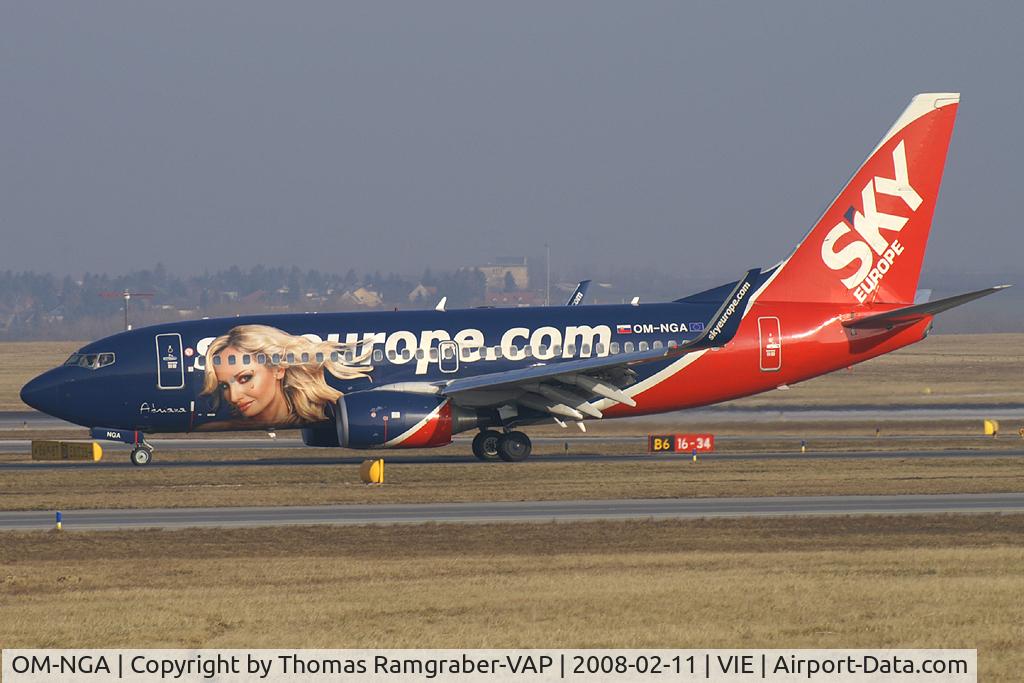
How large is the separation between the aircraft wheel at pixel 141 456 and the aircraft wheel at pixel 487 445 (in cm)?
1047

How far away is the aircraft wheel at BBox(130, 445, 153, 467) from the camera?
44938 mm

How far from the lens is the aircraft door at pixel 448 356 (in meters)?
44.1

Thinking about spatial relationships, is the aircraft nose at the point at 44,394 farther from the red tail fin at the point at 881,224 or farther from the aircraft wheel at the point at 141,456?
the red tail fin at the point at 881,224

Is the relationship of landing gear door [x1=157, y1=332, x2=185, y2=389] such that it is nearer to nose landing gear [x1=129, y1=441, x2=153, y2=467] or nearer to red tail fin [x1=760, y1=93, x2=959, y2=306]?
nose landing gear [x1=129, y1=441, x2=153, y2=467]

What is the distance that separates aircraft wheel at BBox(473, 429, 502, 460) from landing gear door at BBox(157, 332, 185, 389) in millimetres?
9326

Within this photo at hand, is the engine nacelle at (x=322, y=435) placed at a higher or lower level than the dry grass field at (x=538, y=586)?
Result: higher

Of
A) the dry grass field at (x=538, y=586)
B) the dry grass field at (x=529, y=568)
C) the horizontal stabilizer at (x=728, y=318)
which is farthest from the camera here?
the horizontal stabilizer at (x=728, y=318)

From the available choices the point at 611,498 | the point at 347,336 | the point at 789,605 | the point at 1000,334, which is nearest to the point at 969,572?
the point at 789,605

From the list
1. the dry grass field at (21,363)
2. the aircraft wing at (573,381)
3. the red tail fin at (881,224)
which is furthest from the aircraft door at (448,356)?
the dry grass field at (21,363)

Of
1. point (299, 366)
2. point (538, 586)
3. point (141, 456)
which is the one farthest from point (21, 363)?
point (538, 586)

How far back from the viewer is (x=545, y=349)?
44.5 metres

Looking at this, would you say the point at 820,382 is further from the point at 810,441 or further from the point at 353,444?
the point at 353,444

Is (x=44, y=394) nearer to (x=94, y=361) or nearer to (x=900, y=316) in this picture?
(x=94, y=361)

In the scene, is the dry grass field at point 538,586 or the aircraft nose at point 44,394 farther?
the aircraft nose at point 44,394
